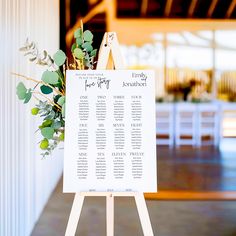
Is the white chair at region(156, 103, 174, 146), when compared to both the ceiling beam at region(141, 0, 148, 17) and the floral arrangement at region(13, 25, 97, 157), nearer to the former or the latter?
the ceiling beam at region(141, 0, 148, 17)

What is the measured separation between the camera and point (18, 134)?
10.4ft

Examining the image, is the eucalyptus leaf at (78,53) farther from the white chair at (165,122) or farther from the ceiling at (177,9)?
the ceiling at (177,9)

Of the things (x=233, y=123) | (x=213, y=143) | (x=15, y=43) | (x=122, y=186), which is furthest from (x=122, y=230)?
(x=233, y=123)

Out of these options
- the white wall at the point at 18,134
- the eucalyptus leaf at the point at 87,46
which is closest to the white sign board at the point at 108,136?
the eucalyptus leaf at the point at 87,46

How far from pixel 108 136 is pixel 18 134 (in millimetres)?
1006

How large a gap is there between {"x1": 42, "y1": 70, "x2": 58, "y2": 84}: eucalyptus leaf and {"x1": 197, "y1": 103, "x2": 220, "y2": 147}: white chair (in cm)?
628

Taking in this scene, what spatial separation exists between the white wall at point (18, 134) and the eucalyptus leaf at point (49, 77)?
41 centimetres

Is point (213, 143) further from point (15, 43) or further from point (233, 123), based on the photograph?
point (15, 43)

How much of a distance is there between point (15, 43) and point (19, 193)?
109 cm

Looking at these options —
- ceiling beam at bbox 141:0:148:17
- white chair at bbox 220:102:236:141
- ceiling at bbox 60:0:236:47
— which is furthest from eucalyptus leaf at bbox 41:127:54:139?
ceiling beam at bbox 141:0:148:17

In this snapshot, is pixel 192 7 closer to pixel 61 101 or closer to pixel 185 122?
pixel 185 122

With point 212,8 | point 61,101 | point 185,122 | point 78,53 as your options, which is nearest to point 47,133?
point 61,101

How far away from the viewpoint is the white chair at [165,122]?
8.55m

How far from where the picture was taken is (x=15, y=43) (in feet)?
10.1
